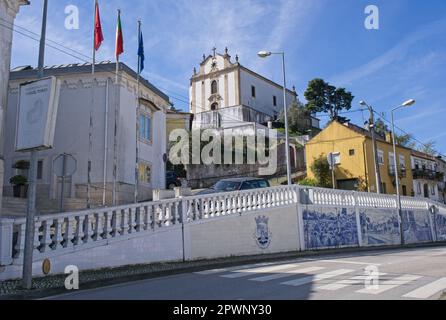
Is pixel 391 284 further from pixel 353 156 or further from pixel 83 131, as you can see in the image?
pixel 353 156

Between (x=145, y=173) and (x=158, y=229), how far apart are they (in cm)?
1441

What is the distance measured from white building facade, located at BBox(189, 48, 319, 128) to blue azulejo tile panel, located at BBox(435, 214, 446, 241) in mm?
29759

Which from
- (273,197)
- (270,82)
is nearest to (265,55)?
(273,197)

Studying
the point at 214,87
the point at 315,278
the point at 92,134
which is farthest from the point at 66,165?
the point at 214,87

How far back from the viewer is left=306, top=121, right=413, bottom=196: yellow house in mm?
44688

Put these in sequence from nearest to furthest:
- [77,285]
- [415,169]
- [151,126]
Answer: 1. [77,285]
2. [151,126]
3. [415,169]

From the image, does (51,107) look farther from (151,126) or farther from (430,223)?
(430,223)

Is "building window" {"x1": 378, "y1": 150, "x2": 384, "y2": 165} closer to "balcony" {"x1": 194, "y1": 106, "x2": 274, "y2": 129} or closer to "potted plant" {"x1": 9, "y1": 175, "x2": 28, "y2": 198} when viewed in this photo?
"balcony" {"x1": 194, "y1": 106, "x2": 274, "y2": 129}

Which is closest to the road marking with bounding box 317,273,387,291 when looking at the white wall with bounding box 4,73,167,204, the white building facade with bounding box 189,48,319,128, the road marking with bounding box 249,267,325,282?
the road marking with bounding box 249,267,325,282

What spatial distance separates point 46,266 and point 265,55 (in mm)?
14566

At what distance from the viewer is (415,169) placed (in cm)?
5416

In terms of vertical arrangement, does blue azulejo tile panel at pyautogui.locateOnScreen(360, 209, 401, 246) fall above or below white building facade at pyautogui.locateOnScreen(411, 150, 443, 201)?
below

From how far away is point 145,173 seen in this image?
27.5 m

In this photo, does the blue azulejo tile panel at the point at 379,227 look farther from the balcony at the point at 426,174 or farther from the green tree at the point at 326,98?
the green tree at the point at 326,98
